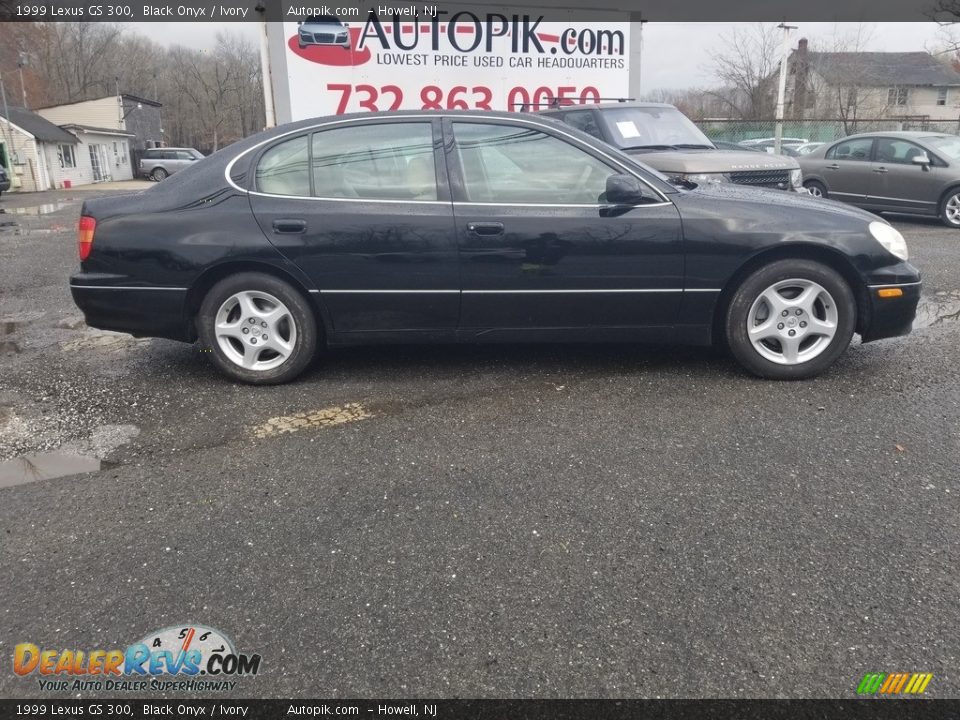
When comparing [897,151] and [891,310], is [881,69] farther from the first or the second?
[891,310]

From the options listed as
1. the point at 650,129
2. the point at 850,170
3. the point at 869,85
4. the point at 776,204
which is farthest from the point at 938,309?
the point at 869,85

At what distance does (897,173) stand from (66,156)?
38055 mm

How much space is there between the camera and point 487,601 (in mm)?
2373

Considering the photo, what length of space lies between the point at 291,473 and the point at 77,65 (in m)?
77.4

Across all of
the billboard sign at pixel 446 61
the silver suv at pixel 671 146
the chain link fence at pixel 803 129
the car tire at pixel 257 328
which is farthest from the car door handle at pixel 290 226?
the chain link fence at pixel 803 129

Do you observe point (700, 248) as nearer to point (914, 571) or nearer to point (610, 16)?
point (914, 571)

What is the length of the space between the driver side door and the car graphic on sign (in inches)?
229

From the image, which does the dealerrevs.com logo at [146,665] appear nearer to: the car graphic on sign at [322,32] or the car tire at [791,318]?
the car tire at [791,318]

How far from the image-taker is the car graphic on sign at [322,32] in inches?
361

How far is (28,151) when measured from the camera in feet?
105

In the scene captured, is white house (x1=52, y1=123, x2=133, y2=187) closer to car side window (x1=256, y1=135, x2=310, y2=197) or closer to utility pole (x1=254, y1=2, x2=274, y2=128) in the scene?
utility pole (x1=254, y1=2, x2=274, y2=128)

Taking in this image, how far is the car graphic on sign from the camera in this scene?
9180 mm

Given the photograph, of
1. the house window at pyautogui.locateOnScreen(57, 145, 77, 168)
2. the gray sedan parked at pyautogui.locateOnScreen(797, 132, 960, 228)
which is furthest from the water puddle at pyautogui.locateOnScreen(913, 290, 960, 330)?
the house window at pyautogui.locateOnScreen(57, 145, 77, 168)

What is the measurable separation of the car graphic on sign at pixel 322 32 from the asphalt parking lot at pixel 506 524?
6.09 m
